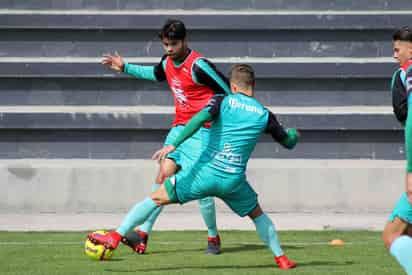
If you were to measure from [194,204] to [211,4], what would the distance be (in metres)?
3.66

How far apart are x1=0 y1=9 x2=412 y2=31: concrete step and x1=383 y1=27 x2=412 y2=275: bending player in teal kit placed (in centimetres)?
802

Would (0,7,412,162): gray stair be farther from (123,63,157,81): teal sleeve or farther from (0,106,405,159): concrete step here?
(123,63,157,81): teal sleeve

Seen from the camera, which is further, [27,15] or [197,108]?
[27,15]

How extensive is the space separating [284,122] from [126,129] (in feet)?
6.56

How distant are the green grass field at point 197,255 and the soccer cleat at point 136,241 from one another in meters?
0.08

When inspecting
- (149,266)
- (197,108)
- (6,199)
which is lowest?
(6,199)

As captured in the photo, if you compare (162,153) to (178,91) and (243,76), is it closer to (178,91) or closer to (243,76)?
(243,76)

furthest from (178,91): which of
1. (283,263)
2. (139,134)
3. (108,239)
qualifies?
(139,134)

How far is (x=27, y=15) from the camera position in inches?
586

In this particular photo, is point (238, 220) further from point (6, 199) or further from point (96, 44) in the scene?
point (96, 44)

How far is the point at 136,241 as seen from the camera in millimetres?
8938

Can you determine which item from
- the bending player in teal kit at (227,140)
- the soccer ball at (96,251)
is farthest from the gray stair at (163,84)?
the bending player in teal kit at (227,140)

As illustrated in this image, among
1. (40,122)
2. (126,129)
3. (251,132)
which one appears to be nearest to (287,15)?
(126,129)

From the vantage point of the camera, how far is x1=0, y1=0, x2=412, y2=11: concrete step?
50.1 feet
